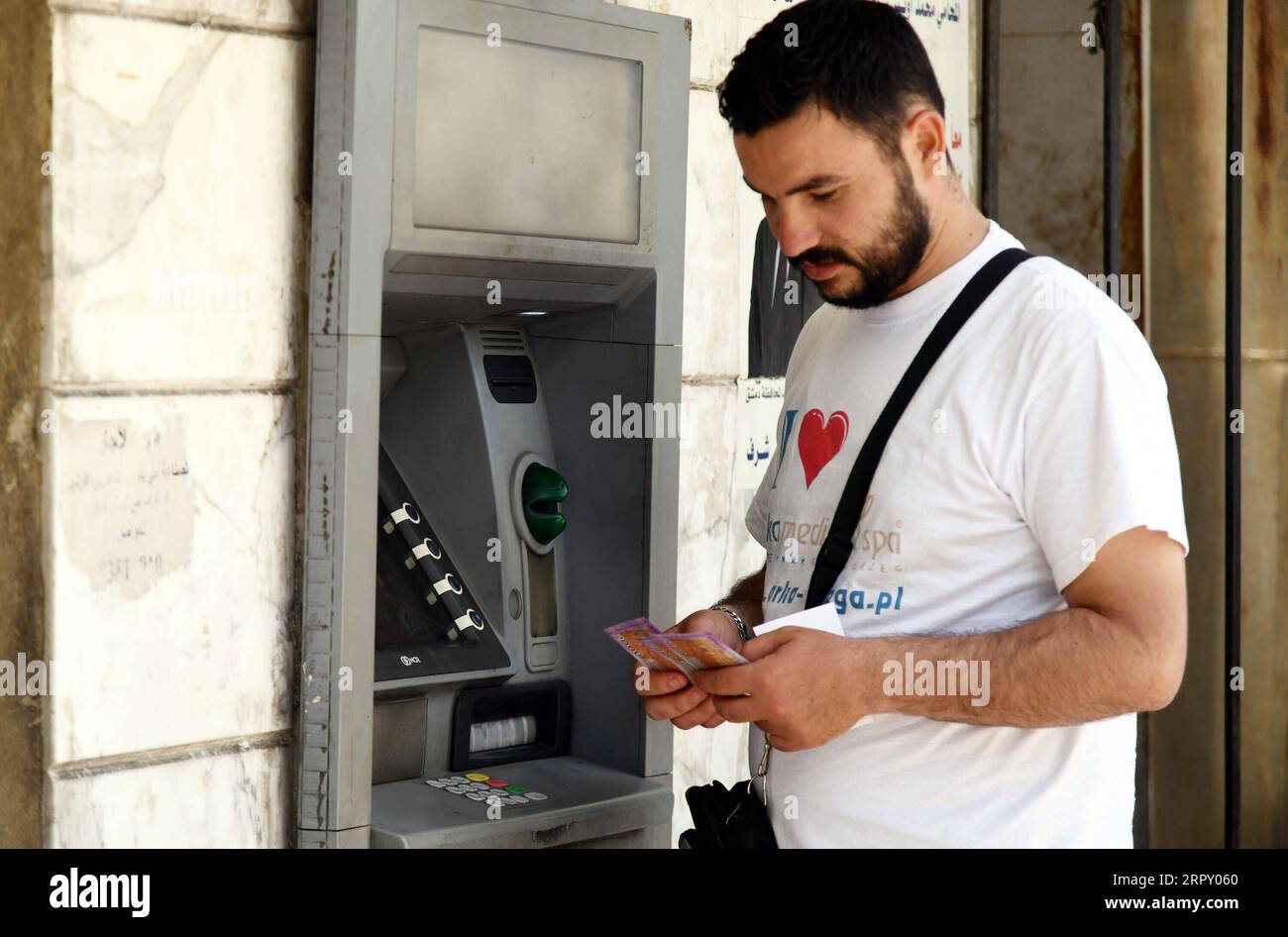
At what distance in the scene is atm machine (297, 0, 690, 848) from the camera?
82.1 inches

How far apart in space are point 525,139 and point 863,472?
0.79 metres

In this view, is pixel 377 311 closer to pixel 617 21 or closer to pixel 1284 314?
pixel 617 21

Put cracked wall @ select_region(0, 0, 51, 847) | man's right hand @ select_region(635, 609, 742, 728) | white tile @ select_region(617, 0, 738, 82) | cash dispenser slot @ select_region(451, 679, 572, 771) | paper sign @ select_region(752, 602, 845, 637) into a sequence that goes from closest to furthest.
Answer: paper sign @ select_region(752, 602, 845, 637), man's right hand @ select_region(635, 609, 742, 728), cracked wall @ select_region(0, 0, 51, 847), cash dispenser slot @ select_region(451, 679, 572, 771), white tile @ select_region(617, 0, 738, 82)

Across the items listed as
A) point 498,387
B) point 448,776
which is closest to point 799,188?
point 498,387

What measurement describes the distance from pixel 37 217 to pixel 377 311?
491 mm

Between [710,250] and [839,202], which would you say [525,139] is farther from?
[710,250]

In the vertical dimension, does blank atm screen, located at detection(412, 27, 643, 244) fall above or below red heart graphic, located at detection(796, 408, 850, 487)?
above

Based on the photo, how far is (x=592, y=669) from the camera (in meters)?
2.49

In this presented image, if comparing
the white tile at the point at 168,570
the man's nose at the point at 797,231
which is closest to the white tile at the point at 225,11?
the white tile at the point at 168,570

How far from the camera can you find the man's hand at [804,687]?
1.70m

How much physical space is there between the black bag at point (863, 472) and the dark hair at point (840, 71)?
21 centimetres

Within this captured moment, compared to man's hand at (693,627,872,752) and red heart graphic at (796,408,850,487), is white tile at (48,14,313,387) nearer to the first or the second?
red heart graphic at (796,408,850,487)

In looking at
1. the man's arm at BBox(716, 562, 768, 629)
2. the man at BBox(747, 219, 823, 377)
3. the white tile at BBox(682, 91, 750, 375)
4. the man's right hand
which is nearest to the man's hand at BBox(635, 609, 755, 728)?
the man's right hand
